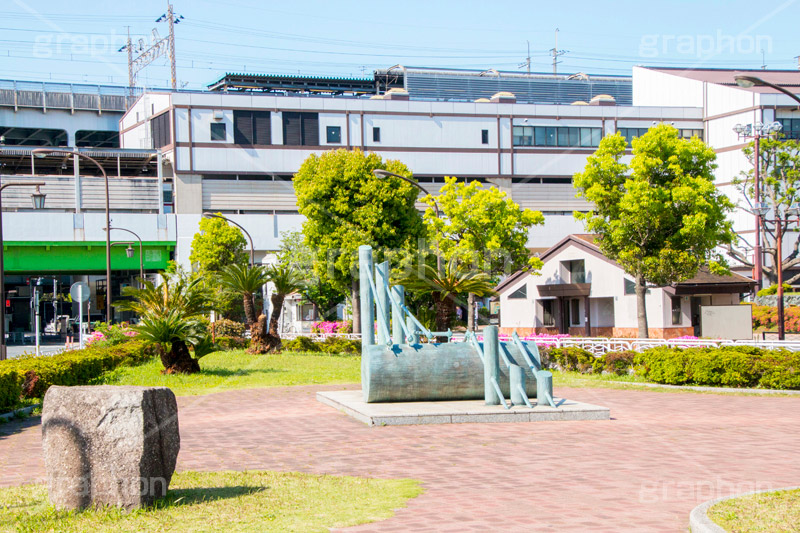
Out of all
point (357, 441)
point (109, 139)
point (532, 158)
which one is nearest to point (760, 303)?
point (532, 158)

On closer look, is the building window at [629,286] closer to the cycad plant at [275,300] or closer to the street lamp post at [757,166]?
the street lamp post at [757,166]

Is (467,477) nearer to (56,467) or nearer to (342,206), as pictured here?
(56,467)

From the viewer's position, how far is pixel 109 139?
6988cm

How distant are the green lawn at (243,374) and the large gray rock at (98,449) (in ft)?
31.1

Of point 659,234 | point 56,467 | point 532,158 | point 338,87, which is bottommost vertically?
point 56,467

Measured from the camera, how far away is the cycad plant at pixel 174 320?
63.4 feet

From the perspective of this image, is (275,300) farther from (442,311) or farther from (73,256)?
(73,256)

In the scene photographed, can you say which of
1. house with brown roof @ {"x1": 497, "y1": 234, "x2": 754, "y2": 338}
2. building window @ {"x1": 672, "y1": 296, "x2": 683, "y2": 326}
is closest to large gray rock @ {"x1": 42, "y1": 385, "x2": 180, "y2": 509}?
house with brown roof @ {"x1": 497, "y1": 234, "x2": 754, "y2": 338}

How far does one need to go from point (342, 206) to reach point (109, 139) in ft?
129

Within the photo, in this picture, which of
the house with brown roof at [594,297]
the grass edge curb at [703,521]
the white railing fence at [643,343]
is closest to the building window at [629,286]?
the house with brown roof at [594,297]

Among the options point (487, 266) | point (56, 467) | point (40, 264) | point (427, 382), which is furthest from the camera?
point (40, 264)

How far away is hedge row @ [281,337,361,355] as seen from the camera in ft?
98.0

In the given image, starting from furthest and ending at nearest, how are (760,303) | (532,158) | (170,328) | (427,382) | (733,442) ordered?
(532,158) → (760,303) → (170,328) → (427,382) → (733,442)

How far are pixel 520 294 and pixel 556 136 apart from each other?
873 inches
